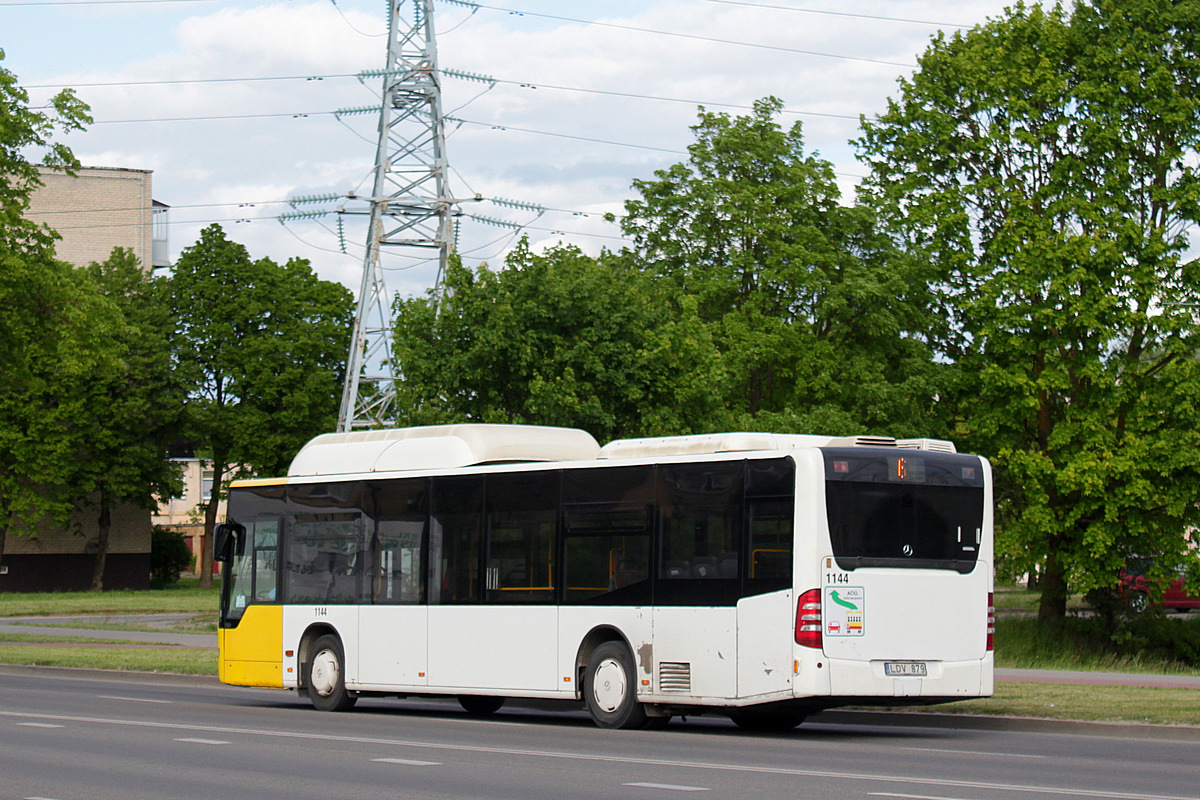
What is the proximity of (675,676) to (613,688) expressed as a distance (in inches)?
34.2

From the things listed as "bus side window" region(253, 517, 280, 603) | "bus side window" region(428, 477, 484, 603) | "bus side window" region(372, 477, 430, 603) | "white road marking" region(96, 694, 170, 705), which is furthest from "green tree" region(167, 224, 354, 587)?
"bus side window" region(428, 477, 484, 603)

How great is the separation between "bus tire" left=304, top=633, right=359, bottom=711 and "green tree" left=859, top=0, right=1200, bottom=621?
18940 millimetres

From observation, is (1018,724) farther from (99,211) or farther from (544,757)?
(99,211)

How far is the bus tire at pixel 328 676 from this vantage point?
18.7 metres

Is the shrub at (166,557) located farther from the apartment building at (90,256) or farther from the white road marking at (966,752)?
the white road marking at (966,752)

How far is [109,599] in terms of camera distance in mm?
55469

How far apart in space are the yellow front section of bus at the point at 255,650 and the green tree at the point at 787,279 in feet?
56.5

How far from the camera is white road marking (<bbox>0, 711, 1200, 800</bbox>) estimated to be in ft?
33.2

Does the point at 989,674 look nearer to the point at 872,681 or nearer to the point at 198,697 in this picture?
the point at 872,681

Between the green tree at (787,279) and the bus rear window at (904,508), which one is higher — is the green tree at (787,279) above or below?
above

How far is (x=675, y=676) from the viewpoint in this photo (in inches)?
595

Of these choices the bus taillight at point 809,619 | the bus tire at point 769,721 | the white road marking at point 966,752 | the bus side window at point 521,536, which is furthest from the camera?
the bus side window at point 521,536

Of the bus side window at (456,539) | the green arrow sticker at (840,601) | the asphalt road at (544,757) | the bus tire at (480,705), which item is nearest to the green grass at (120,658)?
the asphalt road at (544,757)

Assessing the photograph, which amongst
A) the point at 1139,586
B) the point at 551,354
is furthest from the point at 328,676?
the point at 1139,586
